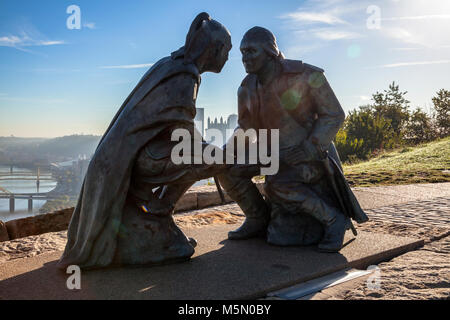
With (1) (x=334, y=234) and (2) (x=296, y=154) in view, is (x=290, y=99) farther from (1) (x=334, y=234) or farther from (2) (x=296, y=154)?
(1) (x=334, y=234)

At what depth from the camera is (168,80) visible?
2916mm

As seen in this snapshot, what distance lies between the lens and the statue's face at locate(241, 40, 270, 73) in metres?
3.51

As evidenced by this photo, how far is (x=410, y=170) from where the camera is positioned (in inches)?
466

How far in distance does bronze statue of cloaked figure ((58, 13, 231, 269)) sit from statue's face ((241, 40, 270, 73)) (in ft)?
1.53

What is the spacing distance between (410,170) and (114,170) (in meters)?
10.9

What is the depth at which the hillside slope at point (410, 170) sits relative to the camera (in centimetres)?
1007

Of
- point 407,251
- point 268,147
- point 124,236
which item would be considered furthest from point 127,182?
point 407,251

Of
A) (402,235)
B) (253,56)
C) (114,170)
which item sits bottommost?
(402,235)

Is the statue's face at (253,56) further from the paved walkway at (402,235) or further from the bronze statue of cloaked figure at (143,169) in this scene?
the paved walkway at (402,235)

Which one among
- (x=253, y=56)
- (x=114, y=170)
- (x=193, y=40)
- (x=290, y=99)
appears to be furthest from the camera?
(x=290, y=99)

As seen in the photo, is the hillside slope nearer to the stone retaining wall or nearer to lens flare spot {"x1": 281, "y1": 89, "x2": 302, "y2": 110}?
lens flare spot {"x1": 281, "y1": 89, "x2": 302, "y2": 110}

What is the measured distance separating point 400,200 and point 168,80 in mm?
5689

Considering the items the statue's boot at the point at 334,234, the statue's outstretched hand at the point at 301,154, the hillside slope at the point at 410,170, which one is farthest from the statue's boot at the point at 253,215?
the hillside slope at the point at 410,170

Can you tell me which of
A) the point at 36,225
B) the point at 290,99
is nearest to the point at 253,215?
the point at 290,99
